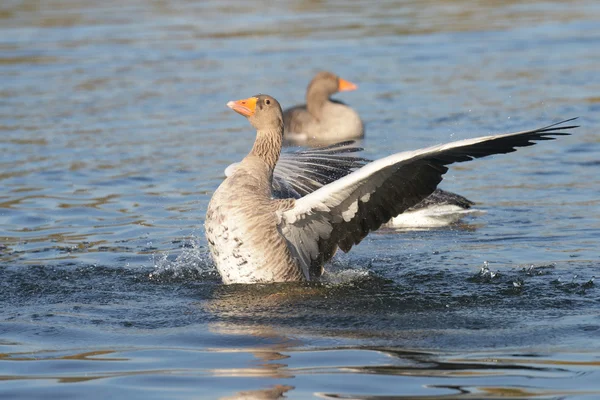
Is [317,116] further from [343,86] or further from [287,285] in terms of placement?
[287,285]

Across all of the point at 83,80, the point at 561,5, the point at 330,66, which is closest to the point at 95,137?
the point at 83,80

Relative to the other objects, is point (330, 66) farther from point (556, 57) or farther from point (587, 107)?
point (587, 107)

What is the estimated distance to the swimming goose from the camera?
7559 millimetres

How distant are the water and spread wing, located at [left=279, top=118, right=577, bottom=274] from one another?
408 mm

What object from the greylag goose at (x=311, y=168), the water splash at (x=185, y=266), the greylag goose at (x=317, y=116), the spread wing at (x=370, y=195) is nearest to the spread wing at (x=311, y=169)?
the greylag goose at (x=311, y=168)

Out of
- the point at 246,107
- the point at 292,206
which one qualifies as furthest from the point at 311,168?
the point at 292,206

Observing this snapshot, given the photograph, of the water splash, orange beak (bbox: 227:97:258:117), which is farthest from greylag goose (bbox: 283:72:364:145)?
orange beak (bbox: 227:97:258:117)

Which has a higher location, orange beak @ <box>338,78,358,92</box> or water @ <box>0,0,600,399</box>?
orange beak @ <box>338,78,358,92</box>

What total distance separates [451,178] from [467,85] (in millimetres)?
5066

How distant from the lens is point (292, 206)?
7852mm

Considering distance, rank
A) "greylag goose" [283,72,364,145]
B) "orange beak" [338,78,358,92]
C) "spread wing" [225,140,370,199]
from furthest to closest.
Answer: "orange beak" [338,78,358,92] < "greylag goose" [283,72,364,145] < "spread wing" [225,140,370,199]

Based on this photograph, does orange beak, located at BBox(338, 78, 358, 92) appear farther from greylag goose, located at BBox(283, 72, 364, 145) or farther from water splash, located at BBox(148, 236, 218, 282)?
water splash, located at BBox(148, 236, 218, 282)

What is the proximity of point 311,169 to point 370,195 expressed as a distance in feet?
5.41

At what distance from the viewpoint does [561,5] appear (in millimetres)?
26422
